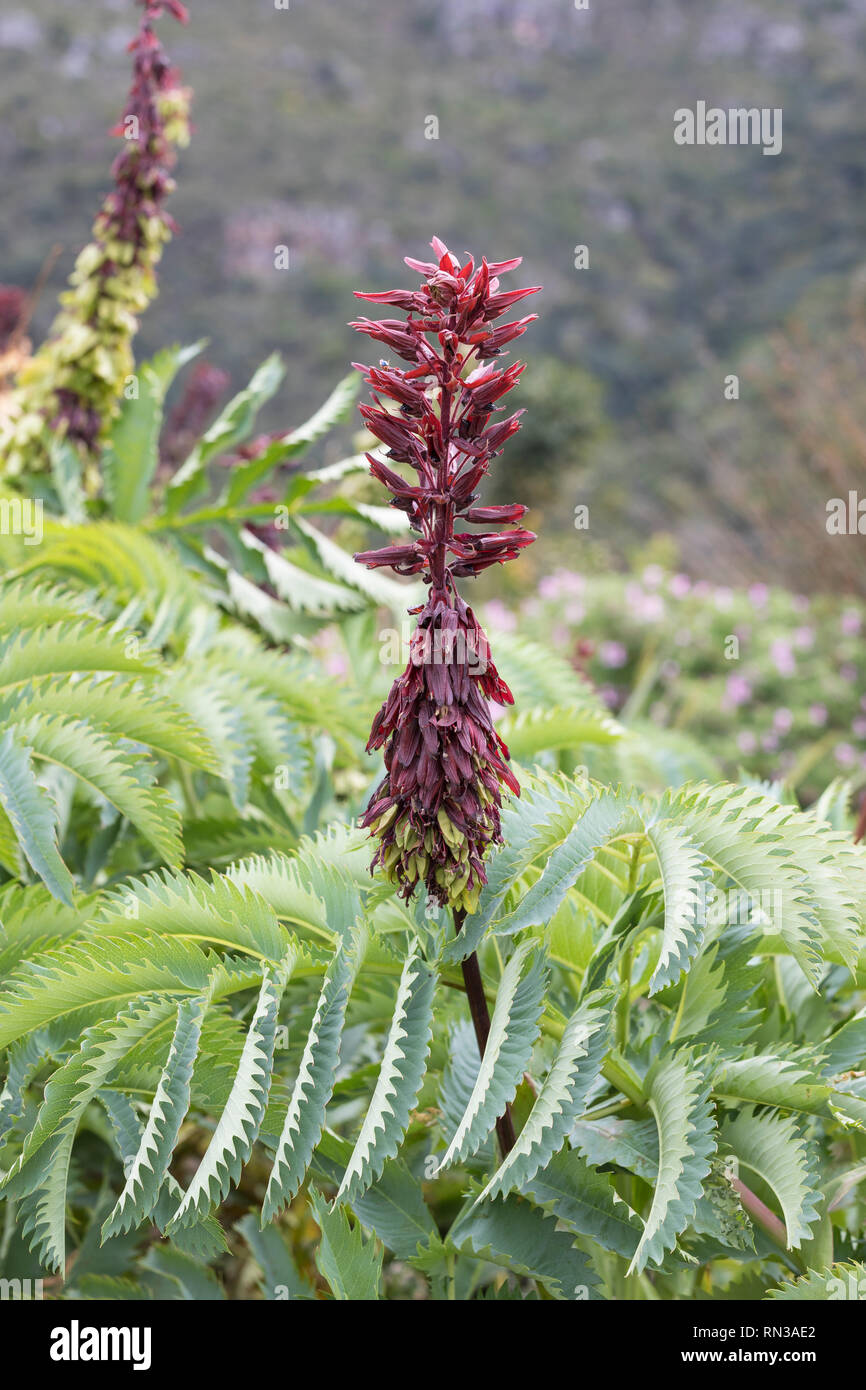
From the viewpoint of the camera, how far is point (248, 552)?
1.85 m

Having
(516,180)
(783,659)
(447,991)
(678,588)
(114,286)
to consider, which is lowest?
(447,991)

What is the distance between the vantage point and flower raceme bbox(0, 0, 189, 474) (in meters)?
1.84

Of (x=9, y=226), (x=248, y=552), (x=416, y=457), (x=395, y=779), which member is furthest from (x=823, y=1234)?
(x=9, y=226)

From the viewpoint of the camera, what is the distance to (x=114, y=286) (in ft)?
6.32

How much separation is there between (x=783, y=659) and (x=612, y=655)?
761mm

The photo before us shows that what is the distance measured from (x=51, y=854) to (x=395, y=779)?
1.23 ft

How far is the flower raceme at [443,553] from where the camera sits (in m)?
0.81

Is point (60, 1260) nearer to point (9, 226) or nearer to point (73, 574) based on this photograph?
point (73, 574)
